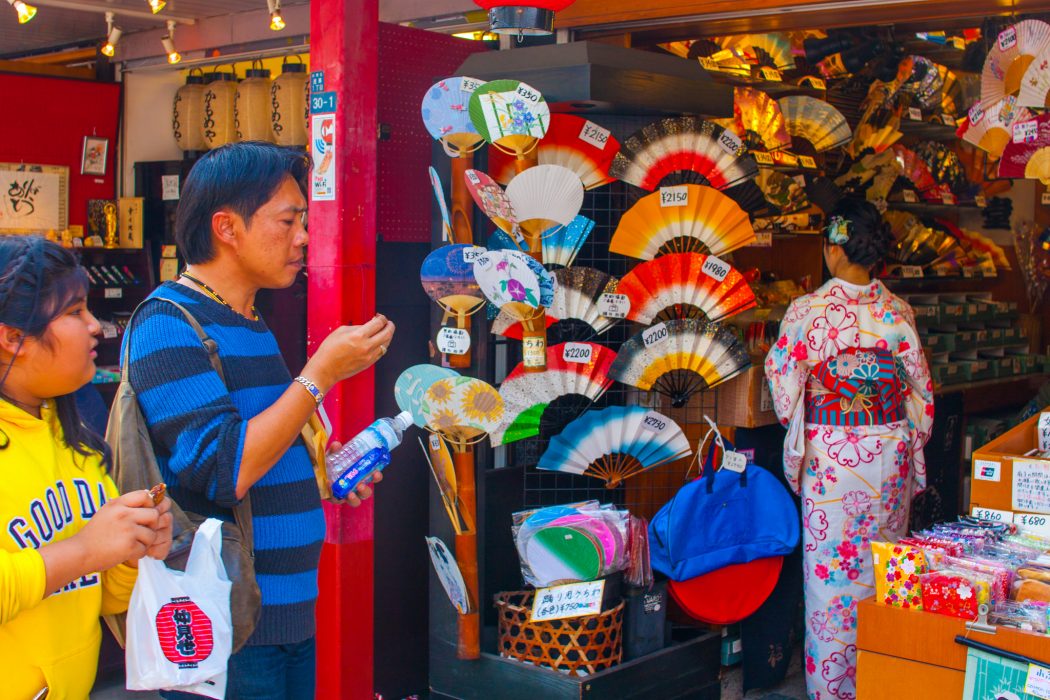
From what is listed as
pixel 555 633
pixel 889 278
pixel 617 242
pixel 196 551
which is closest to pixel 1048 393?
pixel 889 278

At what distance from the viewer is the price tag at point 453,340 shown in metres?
3.72

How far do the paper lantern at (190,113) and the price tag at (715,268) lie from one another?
142 inches

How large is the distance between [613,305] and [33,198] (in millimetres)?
4388

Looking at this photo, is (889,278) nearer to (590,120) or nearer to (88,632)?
(590,120)

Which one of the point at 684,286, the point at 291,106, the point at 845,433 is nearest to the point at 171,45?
the point at 291,106

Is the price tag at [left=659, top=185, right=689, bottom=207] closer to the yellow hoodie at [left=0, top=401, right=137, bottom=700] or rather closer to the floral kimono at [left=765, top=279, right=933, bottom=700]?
the floral kimono at [left=765, top=279, right=933, bottom=700]

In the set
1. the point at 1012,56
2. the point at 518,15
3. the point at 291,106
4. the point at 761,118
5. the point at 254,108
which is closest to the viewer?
the point at 518,15

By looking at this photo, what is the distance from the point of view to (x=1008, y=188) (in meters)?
6.84

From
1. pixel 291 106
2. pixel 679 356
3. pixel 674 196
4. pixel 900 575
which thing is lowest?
pixel 900 575

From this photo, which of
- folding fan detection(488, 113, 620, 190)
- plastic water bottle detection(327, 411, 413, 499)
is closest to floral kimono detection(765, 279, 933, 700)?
folding fan detection(488, 113, 620, 190)

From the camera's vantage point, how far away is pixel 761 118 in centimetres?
512

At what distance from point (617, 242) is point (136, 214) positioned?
407 centimetres

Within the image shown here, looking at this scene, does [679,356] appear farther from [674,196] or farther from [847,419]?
[847,419]

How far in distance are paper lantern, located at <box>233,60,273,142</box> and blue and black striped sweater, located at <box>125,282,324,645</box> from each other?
402cm
